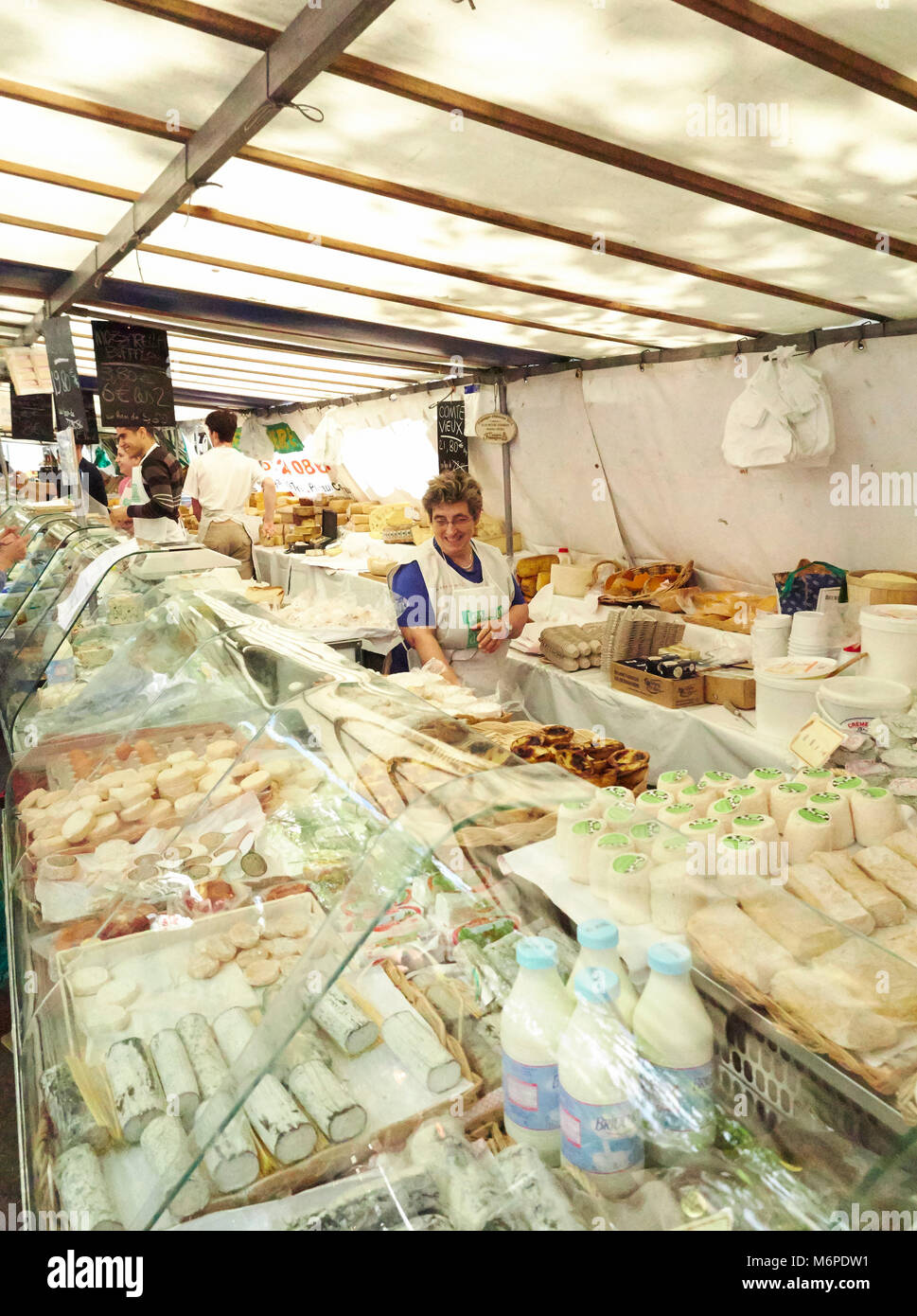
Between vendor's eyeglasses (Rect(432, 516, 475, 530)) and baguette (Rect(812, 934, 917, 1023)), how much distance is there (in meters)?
3.33

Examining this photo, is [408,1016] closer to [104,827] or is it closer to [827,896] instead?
[827,896]

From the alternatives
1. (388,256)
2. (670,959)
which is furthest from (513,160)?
(670,959)

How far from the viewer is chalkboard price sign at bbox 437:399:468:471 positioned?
769cm

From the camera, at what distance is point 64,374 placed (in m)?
6.62

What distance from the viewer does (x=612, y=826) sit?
1675 millimetres

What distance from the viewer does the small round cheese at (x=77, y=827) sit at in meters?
2.33

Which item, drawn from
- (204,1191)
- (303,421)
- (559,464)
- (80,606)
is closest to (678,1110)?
(204,1191)

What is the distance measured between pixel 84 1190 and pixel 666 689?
11.0 feet

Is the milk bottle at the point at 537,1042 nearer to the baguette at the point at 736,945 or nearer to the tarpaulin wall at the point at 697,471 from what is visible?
the baguette at the point at 736,945

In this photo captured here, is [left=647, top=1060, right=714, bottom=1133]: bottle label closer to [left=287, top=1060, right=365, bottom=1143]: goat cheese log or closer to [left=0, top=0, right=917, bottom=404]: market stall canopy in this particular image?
[left=287, top=1060, right=365, bottom=1143]: goat cheese log

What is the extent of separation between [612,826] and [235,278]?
4824 millimetres

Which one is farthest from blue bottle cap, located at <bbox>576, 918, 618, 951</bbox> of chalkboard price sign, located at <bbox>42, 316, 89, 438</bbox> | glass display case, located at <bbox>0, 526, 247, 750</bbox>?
chalkboard price sign, located at <bbox>42, 316, 89, 438</bbox>

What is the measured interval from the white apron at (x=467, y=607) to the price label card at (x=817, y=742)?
6.94 feet

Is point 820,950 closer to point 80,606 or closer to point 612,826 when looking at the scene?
point 612,826
